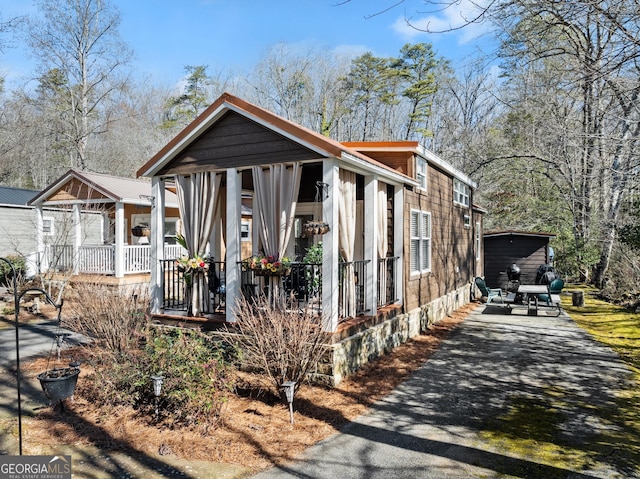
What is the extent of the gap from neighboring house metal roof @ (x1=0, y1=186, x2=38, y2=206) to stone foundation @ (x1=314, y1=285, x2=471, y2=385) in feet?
54.6

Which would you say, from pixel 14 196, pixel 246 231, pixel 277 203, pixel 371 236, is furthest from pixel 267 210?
pixel 14 196

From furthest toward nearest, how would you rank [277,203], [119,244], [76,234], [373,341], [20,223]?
[20,223] → [76,234] → [119,244] → [373,341] → [277,203]

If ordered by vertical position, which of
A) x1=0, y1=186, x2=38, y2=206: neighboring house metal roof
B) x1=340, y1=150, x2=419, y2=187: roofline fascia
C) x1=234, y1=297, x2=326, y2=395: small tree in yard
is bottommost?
x1=234, y1=297, x2=326, y2=395: small tree in yard

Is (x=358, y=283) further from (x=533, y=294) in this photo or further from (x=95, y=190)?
(x=95, y=190)

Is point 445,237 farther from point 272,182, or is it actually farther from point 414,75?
point 414,75

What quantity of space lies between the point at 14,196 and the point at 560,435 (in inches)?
848

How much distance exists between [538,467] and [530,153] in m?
18.7

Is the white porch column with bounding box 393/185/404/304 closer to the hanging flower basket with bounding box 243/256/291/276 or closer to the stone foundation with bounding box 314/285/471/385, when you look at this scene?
the stone foundation with bounding box 314/285/471/385

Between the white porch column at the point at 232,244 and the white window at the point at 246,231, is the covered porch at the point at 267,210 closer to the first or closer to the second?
the white porch column at the point at 232,244

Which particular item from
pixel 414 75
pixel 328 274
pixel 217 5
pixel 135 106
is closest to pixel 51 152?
pixel 135 106

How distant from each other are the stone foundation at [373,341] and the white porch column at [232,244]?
5.77 feet

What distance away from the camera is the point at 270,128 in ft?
22.2

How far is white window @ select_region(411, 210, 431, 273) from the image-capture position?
9766mm

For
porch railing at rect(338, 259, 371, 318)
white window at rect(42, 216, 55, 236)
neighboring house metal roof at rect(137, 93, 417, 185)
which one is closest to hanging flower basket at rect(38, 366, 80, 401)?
porch railing at rect(338, 259, 371, 318)
